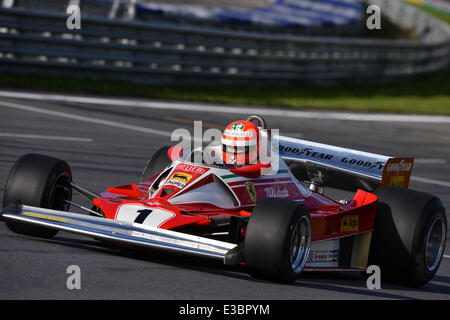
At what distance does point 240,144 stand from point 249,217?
48.2 inches

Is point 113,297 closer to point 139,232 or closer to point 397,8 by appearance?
point 139,232

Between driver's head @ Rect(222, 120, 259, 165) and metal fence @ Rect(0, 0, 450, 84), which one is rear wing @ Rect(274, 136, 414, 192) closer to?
driver's head @ Rect(222, 120, 259, 165)

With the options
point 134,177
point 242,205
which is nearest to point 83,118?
point 134,177

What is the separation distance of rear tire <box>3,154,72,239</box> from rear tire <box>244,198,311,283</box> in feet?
5.45

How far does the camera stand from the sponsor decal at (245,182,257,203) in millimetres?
6854

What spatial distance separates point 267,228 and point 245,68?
14805 millimetres

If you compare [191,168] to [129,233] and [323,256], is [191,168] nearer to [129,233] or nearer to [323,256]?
[129,233]

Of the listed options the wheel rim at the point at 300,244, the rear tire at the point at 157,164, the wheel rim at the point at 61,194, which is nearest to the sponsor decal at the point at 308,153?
the rear tire at the point at 157,164

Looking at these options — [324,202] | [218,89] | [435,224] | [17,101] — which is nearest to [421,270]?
[435,224]

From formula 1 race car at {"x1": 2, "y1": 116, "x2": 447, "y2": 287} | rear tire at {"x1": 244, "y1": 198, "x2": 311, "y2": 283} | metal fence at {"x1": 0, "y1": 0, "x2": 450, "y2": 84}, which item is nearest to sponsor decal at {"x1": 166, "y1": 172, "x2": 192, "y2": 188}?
formula 1 race car at {"x1": 2, "y1": 116, "x2": 447, "y2": 287}

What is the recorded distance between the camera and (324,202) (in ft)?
24.4

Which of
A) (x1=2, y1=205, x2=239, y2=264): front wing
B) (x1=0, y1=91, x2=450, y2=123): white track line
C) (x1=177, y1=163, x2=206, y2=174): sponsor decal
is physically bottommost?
(x1=2, y1=205, x2=239, y2=264): front wing

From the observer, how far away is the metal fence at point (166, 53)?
17500 millimetres

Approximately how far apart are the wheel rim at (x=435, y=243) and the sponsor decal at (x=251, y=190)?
153cm
